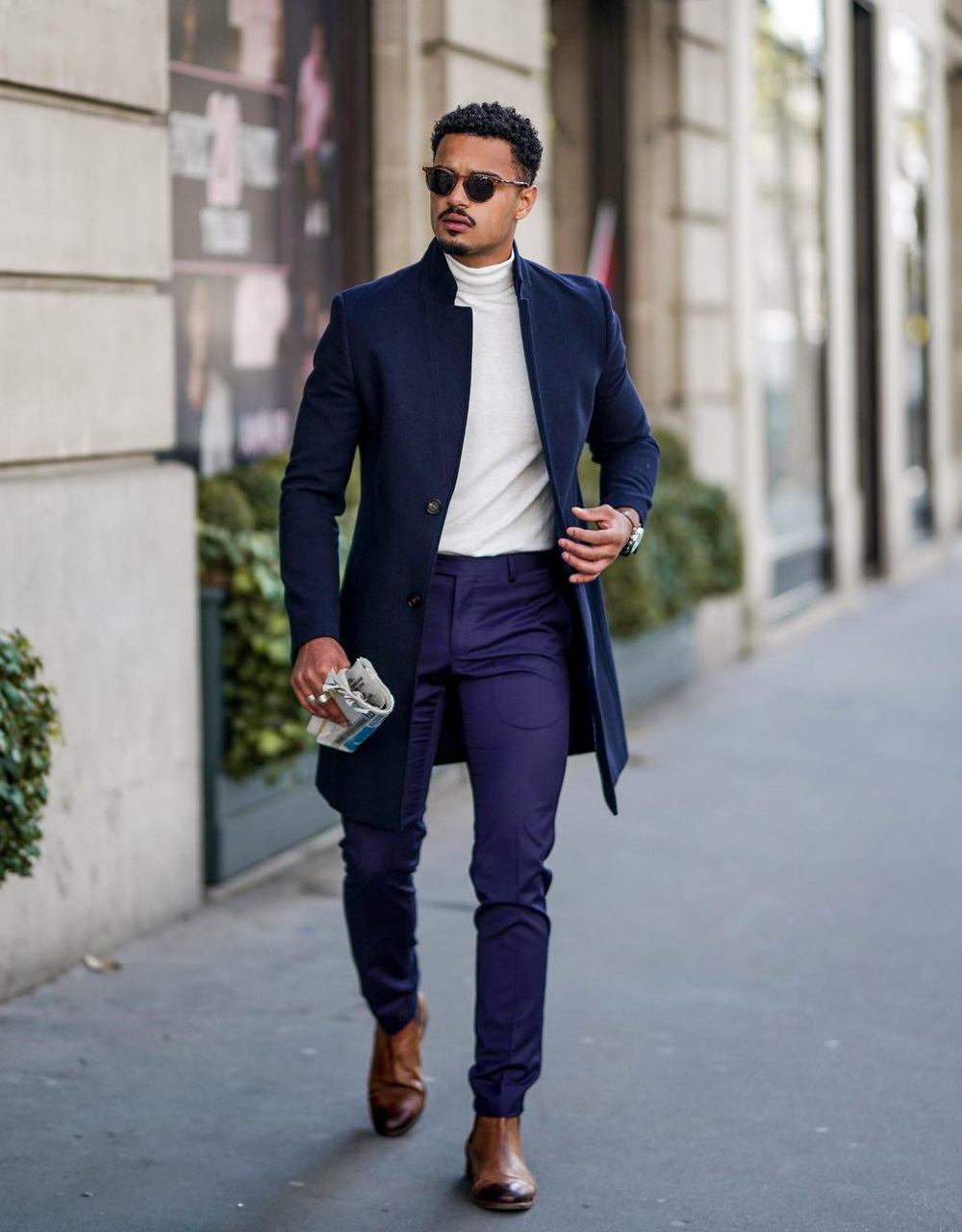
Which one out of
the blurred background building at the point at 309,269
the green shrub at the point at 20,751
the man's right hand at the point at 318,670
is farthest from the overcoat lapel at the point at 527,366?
the blurred background building at the point at 309,269

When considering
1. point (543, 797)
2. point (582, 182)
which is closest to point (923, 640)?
point (582, 182)

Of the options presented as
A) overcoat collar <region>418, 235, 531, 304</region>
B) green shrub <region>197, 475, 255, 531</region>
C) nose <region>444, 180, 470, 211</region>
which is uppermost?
nose <region>444, 180, 470, 211</region>

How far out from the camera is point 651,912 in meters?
6.05

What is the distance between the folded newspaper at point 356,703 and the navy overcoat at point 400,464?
0.15 m

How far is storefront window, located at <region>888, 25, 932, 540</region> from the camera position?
15766 millimetres

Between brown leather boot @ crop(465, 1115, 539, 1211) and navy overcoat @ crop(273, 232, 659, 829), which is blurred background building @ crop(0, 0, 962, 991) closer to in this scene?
navy overcoat @ crop(273, 232, 659, 829)

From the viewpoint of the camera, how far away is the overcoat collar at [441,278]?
3.93 meters

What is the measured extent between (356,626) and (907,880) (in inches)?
117

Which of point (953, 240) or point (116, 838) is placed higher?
point (953, 240)

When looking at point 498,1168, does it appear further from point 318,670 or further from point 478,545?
point 478,545

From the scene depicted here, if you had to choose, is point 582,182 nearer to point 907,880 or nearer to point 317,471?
point 907,880

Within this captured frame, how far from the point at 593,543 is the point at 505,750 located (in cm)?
44

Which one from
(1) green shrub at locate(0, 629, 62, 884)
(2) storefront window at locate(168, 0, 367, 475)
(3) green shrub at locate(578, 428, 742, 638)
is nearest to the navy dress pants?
(1) green shrub at locate(0, 629, 62, 884)

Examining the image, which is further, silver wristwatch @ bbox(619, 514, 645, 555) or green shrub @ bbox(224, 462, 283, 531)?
green shrub @ bbox(224, 462, 283, 531)
